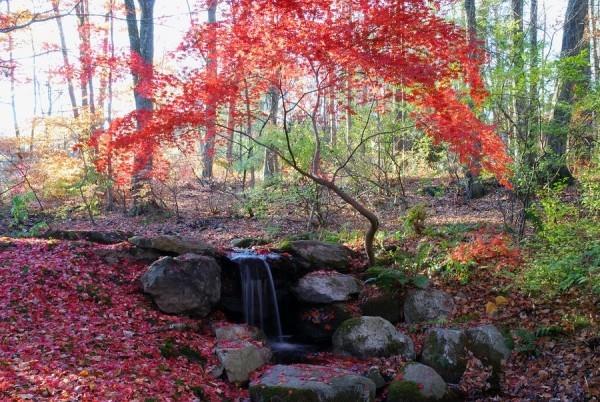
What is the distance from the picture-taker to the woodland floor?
504 centimetres

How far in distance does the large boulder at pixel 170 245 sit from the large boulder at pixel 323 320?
2.27 m

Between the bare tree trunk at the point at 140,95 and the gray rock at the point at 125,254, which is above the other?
the bare tree trunk at the point at 140,95

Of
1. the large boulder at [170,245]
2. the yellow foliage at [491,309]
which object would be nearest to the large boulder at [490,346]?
the yellow foliage at [491,309]

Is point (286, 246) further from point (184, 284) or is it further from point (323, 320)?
point (184, 284)

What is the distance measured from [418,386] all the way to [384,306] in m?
2.56

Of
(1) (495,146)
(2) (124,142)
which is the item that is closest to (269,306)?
(2) (124,142)

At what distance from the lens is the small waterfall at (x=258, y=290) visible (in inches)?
362

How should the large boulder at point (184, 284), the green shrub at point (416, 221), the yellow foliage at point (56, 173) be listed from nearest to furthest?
the large boulder at point (184, 284)
the green shrub at point (416, 221)
the yellow foliage at point (56, 173)

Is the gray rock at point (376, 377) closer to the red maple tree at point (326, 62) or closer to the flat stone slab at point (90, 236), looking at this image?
the red maple tree at point (326, 62)

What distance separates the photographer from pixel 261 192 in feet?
44.6

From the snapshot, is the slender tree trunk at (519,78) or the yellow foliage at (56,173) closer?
the slender tree trunk at (519,78)

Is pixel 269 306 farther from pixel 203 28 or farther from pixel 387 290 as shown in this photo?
pixel 203 28

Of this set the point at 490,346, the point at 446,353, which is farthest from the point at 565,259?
the point at 446,353

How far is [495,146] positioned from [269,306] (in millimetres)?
5829
